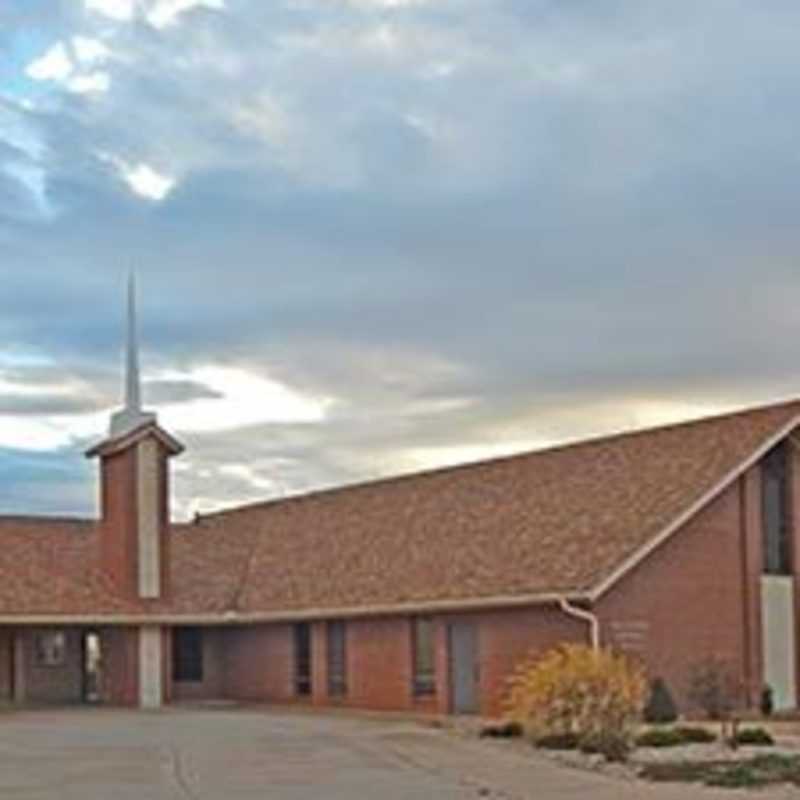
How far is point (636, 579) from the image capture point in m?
39.7

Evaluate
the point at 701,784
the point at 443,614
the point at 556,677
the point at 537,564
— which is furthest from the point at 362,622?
the point at 701,784

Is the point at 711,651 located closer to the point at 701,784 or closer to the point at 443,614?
the point at 443,614

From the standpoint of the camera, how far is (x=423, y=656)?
43812mm

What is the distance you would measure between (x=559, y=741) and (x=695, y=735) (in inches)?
88.0

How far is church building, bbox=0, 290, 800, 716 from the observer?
40.3 meters

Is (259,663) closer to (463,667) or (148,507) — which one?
(148,507)

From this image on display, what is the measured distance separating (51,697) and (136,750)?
21.9m

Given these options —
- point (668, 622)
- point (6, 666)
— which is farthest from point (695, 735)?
point (6, 666)

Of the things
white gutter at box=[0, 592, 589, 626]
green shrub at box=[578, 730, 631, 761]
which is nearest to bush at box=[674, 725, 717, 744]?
green shrub at box=[578, 730, 631, 761]

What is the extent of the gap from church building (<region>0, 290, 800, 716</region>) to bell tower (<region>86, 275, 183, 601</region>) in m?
0.06

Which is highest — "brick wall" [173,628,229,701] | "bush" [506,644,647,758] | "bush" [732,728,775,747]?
"bush" [506,644,647,758]

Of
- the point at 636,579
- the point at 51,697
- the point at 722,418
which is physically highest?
the point at 722,418

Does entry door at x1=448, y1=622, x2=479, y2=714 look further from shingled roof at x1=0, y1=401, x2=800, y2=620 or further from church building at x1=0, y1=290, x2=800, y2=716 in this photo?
shingled roof at x1=0, y1=401, x2=800, y2=620

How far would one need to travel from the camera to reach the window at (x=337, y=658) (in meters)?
46.8
